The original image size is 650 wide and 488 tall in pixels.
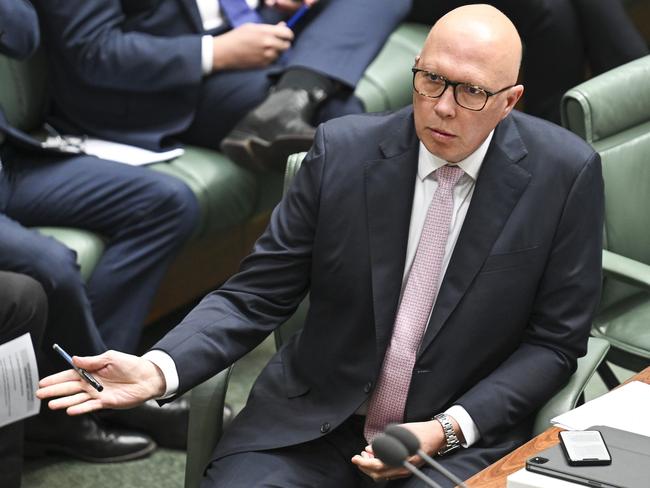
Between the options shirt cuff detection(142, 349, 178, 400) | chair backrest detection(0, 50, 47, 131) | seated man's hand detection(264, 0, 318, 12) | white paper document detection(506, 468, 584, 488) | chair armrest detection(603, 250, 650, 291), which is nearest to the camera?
white paper document detection(506, 468, 584, 488)

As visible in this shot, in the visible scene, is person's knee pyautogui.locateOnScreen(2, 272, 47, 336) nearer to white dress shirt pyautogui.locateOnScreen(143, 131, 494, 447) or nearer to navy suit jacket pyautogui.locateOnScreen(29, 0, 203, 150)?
navy suit jacket pyautogui.locateOnScreen(29, 0, 203, 150)

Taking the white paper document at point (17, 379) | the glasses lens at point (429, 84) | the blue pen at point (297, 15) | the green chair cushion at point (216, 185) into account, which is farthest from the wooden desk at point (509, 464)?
the blue pen at point (297, 15)

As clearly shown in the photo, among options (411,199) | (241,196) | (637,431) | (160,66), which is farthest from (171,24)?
(637,431)

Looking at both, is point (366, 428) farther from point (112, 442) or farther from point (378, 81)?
point (378, 81)

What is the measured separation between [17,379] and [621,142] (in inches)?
55.9

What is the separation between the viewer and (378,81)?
352 centimetres

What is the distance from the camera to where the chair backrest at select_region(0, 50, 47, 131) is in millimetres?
3154

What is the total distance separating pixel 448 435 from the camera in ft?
6.50

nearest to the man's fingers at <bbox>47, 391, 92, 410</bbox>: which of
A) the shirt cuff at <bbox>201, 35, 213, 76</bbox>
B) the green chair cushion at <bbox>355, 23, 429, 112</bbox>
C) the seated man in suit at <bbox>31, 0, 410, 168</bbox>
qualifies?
the seated man in suit at <bbox>31, 0, 410, 168</bbox>

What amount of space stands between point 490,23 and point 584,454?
0.71m

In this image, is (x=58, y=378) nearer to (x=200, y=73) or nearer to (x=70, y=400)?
(x=70, y=400)

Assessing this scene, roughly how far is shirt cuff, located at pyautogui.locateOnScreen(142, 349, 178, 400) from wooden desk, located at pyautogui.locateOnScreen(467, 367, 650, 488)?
0.51 metres

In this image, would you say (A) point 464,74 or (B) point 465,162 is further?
(B) point 465,162

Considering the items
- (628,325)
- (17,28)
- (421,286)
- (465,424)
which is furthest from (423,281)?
(17,28)
